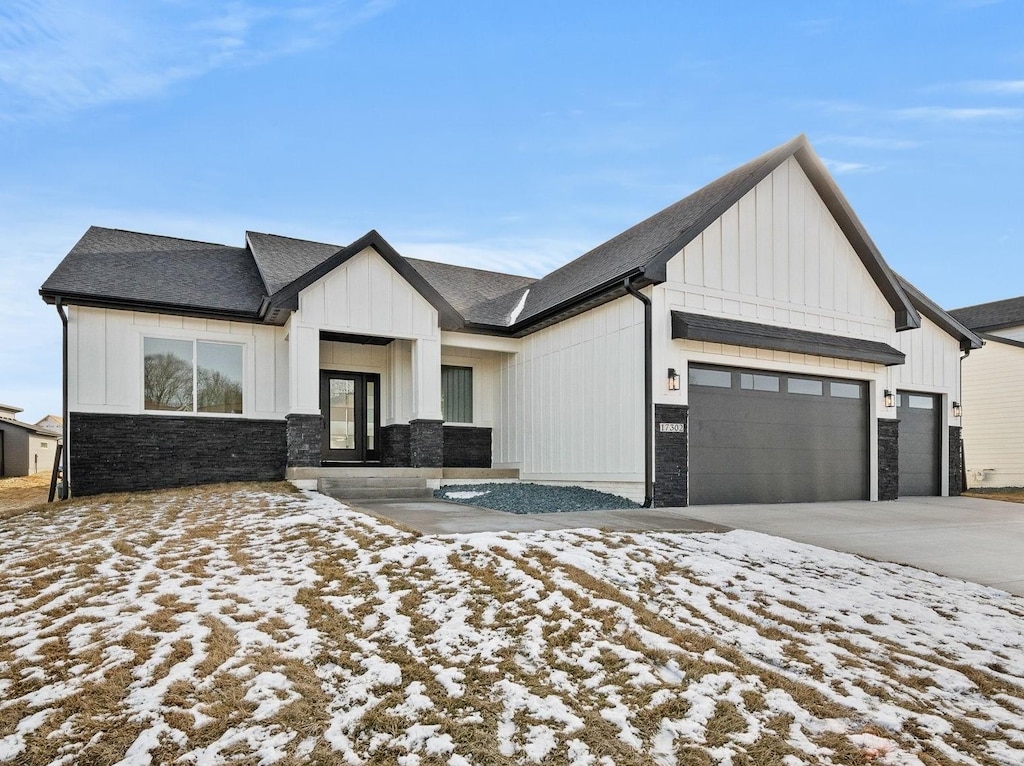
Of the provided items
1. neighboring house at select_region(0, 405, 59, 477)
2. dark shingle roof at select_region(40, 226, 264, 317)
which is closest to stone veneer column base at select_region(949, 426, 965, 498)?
dark shingle roof at select_region(40, 226, 264, 317)

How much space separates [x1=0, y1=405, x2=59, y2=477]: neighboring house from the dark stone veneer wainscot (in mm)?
14896

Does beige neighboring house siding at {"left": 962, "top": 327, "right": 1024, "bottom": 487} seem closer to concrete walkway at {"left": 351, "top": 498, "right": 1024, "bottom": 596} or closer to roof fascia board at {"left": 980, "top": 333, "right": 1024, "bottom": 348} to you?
roof fascia board at {"left": 980, "top": 333, "right": 1024, "bottom": 348}

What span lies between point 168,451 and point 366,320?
4293 mm

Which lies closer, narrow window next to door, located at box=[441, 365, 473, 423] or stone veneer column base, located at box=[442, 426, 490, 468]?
stone veneer column base, located at box=[442, 426, 490, 468]

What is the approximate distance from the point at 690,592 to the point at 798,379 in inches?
335

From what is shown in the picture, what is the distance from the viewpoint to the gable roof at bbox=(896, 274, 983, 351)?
1486 cm

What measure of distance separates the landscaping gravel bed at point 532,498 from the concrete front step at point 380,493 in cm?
31

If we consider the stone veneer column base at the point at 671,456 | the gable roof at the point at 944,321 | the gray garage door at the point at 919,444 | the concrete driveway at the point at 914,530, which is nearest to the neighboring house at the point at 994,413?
the gable roof at the point at 944,321

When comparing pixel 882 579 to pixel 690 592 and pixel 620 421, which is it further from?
pixel 620 421

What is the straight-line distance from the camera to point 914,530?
8.63 meters

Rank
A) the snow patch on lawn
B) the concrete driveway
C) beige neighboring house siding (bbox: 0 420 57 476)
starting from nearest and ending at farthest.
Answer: the snow patch on lawn, the concrete driveway, beige neighboring house siding (bbox: 0 420 57 476)

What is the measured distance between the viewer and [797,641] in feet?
13.7

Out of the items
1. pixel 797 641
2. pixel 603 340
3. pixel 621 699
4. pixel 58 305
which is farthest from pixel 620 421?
pixel 58 305

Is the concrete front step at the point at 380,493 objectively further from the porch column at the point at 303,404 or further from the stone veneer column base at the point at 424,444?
the porch column at the point at 303,404
